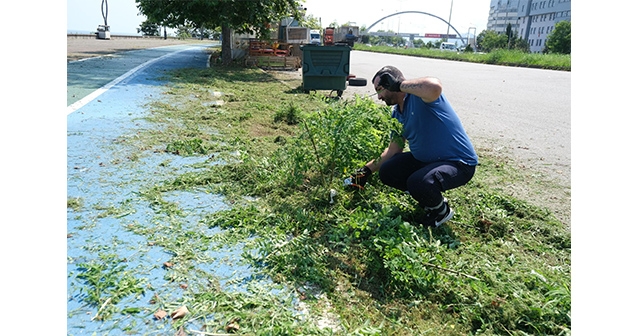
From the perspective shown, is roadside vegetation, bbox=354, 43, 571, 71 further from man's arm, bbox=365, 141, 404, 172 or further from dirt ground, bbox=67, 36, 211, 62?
dirt ground, bbox=67, 36, 211, 62

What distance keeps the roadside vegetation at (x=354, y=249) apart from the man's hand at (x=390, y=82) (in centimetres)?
27

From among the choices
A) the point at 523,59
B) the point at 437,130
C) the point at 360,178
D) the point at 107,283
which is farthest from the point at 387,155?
the point at 523,59

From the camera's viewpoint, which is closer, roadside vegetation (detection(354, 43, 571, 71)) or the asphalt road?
the asphalt road

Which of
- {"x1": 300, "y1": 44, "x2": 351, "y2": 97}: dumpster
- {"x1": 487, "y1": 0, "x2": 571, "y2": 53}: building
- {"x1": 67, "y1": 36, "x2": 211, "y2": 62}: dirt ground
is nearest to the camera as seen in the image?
{"x1": 300, "y1": 44, "x2": 351, "y2": 97}: dumpster

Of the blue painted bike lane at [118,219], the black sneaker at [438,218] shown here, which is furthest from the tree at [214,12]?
the black sneaker at [438,218]

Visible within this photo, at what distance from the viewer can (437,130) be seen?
3.69m

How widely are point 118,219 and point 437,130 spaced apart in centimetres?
277

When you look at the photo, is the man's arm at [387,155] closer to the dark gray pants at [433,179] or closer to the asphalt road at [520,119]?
the dark gray pants at [433,179]

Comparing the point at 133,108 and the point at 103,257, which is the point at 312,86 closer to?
the point at 133,108

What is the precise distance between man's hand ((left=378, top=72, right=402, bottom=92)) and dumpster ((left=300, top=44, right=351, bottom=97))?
323 inches

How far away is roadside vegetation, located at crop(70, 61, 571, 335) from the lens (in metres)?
2.56

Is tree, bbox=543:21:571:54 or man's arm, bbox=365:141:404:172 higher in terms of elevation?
tree, bbox=543:21:571:54

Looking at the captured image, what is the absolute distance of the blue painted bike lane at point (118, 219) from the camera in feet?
8.19


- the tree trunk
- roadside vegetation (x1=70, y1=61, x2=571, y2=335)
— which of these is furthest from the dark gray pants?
the tree trunk
